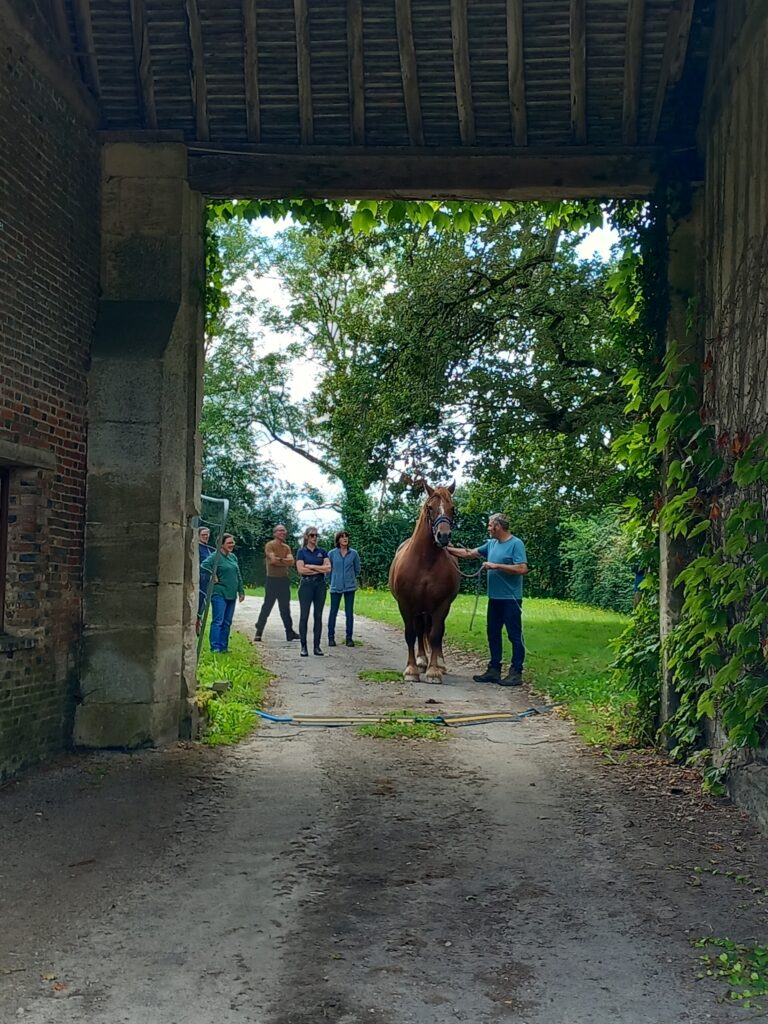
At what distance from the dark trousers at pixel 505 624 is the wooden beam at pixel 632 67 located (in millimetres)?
5942

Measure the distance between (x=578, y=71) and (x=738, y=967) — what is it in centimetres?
689

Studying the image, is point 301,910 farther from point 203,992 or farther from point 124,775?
point 124,775

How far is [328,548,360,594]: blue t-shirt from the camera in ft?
56.3

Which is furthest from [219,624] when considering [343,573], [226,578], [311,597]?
[343,573]

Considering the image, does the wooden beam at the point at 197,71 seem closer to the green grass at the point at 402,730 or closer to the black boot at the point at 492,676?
the green grass at the point at 402,730

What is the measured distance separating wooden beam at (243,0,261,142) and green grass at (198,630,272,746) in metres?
5.15

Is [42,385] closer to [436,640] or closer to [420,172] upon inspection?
[420,172]

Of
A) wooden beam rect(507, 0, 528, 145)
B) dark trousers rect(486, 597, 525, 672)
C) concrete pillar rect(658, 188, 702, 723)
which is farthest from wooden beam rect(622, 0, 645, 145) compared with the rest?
dark trousers rect(486, 597, 525, 672)

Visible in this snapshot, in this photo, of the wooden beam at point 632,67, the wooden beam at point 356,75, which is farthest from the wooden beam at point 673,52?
the wooden beam at point 356,75

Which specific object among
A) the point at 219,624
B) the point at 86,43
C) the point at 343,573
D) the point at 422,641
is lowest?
the point at 422,641

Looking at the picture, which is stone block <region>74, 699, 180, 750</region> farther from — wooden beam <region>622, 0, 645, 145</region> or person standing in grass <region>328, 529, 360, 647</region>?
person standing in grass <region>328, 529, 360, 647</region>

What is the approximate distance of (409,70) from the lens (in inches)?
328

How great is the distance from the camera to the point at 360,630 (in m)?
21.3

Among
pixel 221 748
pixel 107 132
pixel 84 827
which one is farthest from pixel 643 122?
pixel 84 827
